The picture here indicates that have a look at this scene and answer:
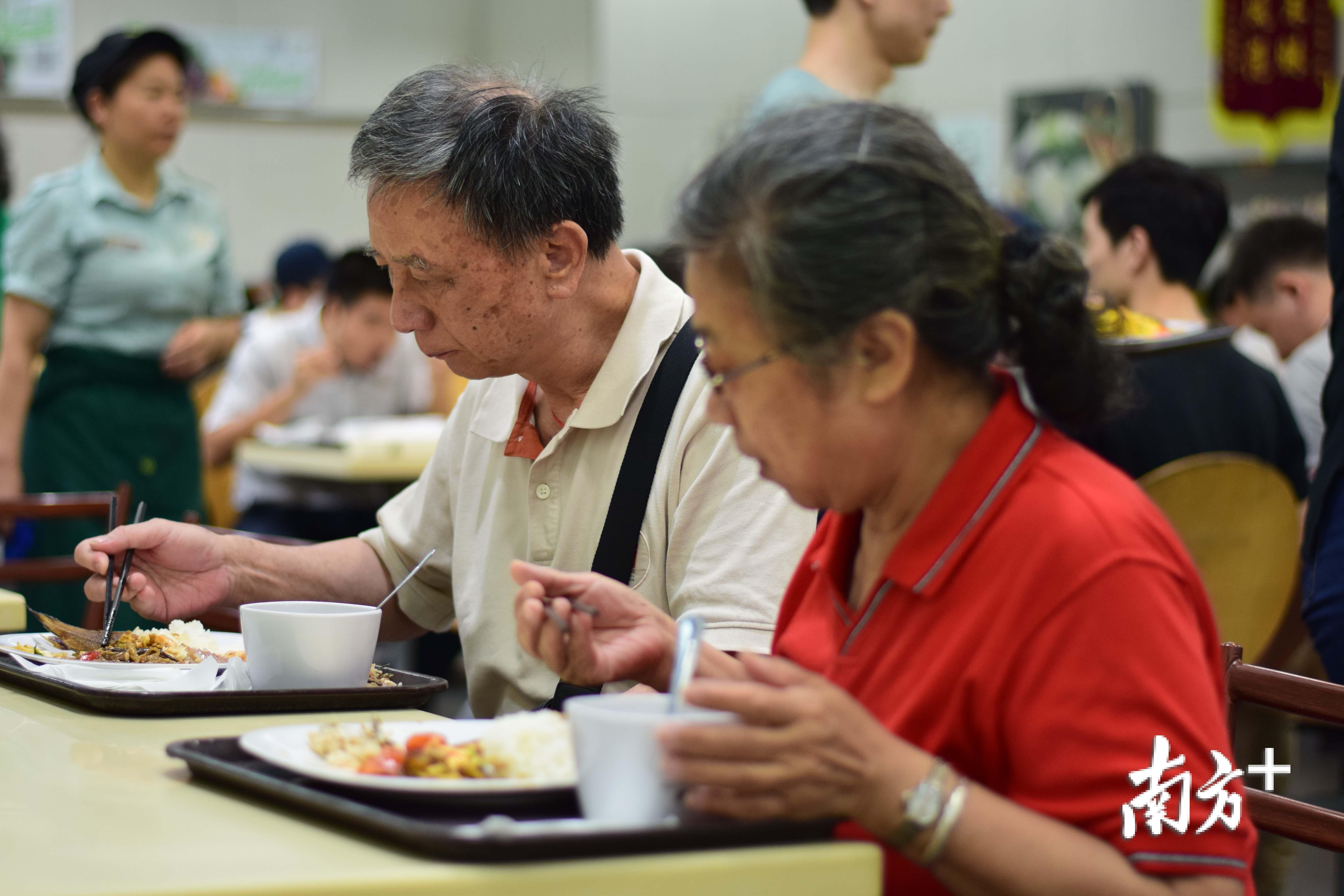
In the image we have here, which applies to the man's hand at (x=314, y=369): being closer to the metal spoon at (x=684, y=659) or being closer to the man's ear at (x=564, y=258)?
the man's ear at (x=564, y=258)

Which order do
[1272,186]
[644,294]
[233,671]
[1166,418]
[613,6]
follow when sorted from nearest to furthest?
[233,671] → [644,294] → [1166,418] → [1272,186] → [613,6]

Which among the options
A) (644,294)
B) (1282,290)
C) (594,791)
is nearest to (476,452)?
(644,294)

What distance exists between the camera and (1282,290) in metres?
3.88

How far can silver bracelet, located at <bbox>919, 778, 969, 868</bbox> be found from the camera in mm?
828

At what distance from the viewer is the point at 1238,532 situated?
227 cm

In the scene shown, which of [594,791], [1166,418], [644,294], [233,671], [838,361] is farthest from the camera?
[1166,418]

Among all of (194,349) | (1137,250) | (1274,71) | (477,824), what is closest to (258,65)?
(1274,71)

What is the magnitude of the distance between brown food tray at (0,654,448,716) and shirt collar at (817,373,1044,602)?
0.46 metres

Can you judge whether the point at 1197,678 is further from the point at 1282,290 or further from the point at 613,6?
the point at 613,6

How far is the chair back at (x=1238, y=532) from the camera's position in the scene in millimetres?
2217

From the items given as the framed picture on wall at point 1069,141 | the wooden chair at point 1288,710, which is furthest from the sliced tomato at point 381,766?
the framed picture on wall at point 1069,141

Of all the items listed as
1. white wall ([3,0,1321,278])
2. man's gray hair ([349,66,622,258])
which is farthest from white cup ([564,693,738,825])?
white wall ([3,0,1321,278])

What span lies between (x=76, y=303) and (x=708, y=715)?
263 cm

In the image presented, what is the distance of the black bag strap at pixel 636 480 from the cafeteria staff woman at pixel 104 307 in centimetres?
190
